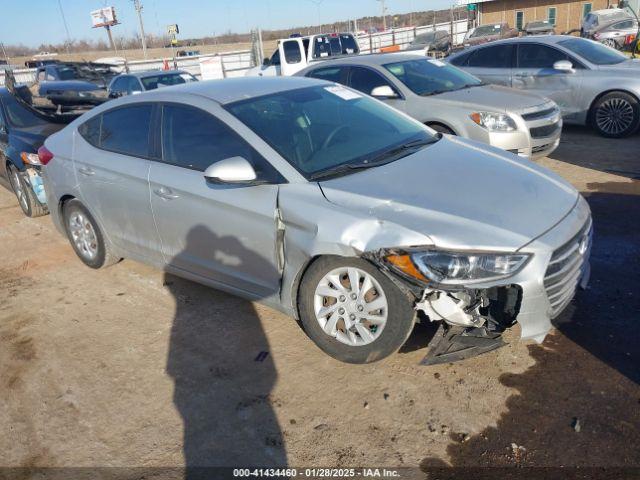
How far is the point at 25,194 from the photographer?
22.7 ft

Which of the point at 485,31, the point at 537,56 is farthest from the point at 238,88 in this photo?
the point at 485,31

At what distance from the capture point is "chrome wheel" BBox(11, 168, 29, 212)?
22.7 ft

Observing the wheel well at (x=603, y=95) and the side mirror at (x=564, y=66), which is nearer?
the wheel well at (x=603, y=95)

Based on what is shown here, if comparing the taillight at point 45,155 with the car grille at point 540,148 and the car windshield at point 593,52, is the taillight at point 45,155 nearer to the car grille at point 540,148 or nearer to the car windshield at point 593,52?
the car grille at point 540,148

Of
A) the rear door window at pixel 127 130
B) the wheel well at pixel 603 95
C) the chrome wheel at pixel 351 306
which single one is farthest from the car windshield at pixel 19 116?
the wheel well at pixel 603 95

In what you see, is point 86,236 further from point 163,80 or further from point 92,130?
point 163,80

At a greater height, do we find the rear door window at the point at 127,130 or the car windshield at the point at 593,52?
the rear door window at the point at 127,130

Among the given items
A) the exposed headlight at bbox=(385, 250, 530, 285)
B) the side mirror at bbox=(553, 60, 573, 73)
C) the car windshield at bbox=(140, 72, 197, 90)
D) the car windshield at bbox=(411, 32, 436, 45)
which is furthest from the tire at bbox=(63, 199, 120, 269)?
the car windshield at bbox=(411, 32, 436, 45)

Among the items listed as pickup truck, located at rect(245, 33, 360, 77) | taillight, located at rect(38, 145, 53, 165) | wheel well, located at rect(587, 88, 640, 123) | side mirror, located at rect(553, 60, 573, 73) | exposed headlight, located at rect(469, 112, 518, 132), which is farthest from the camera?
pickup truck, located at rect(245, 33, 360, 77)

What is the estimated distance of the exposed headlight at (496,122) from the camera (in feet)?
21.6

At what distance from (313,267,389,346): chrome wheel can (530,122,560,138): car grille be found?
4771 millimetres

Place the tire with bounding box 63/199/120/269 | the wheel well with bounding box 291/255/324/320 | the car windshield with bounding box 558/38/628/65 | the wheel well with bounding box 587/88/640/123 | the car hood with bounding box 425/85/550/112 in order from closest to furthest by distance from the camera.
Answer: the wheel well with bounding box 291/255/324/320
the tire with bounding box 63/199/120/269
the car hood with bounding box 425/85/550/112
the wheel well with bounding box 587/88/640/123
the car windshield with bounding box 558/38/628/65

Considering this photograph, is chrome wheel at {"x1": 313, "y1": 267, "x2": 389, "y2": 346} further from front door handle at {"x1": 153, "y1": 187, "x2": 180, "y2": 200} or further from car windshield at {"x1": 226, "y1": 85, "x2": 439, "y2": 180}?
front door handle at {"x1": 153, "y1": 187, "x2": 180, "y2": 200}

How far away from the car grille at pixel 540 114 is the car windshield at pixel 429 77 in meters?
1.09
